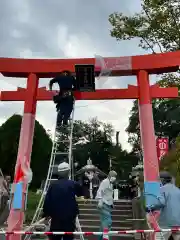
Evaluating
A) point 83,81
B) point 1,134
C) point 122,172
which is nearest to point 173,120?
point 122,172

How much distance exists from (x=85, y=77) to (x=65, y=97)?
67cm

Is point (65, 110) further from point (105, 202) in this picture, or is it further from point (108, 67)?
point (105, 202)

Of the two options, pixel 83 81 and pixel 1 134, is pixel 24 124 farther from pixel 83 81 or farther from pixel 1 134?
pixel 1 134

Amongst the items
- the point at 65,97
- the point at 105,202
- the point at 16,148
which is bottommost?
the point at 105,202

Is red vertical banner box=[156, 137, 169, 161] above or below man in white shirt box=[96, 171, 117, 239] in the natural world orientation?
above

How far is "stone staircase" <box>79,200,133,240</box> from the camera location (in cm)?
1130

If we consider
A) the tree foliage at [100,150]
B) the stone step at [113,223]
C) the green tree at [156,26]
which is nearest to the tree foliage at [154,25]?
the green tree at [156,26]

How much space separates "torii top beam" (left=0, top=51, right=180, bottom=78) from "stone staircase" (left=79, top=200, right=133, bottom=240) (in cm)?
431

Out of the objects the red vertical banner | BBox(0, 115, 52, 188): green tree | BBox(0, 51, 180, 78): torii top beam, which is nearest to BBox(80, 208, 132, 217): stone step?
the red vertical banner

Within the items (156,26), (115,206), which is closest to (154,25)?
(156,26)

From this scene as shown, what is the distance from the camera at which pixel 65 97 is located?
9453 mm

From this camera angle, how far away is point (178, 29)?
57.8ft

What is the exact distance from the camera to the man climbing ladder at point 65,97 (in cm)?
947

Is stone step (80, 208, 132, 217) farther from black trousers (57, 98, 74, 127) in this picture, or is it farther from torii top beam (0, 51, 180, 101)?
torii top beam (0, 51, 180, 101)
